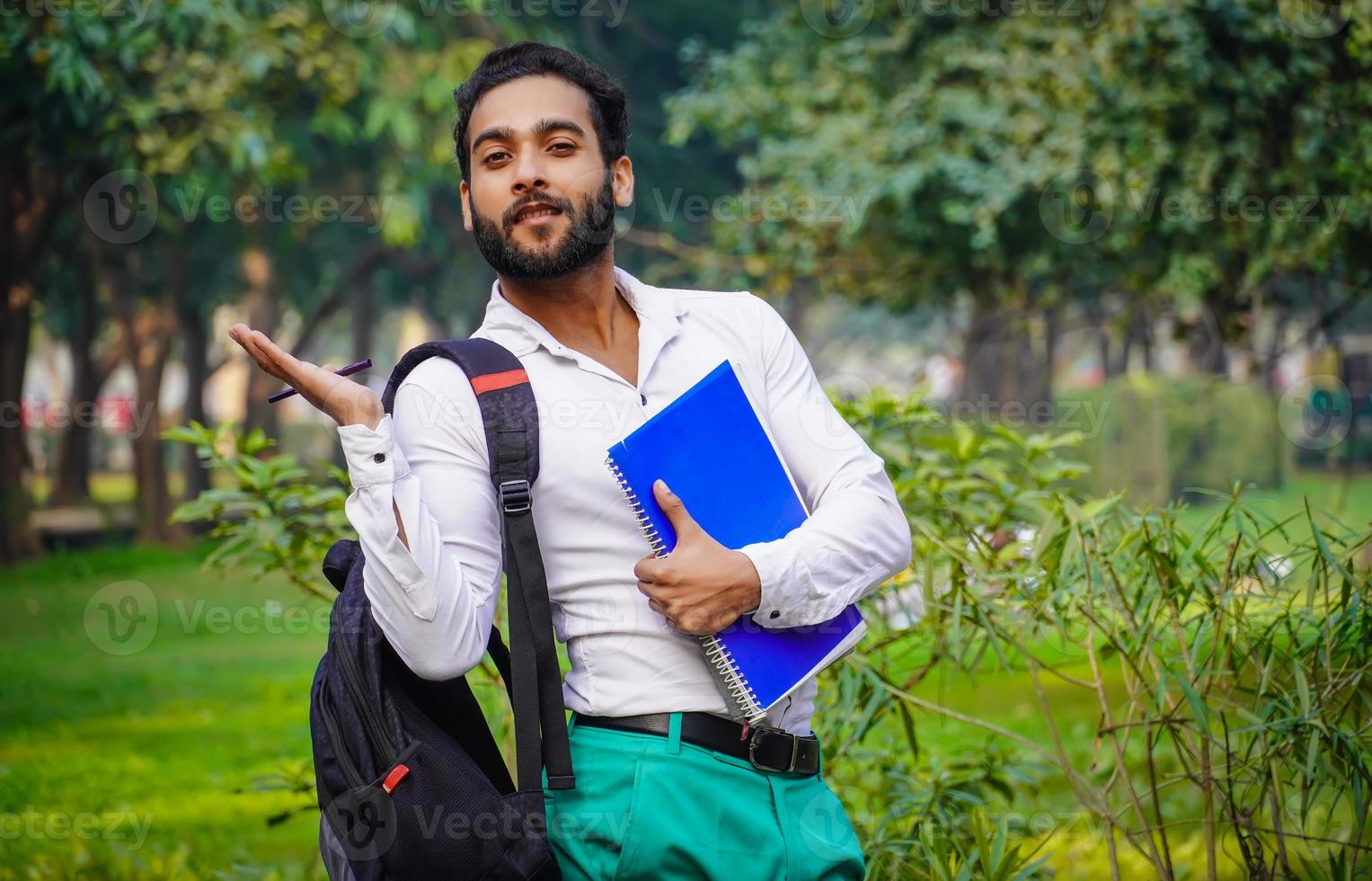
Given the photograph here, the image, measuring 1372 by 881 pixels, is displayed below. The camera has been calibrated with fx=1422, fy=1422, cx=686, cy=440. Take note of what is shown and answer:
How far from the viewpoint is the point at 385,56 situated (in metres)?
13.8

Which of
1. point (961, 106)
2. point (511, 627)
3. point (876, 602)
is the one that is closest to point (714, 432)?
point (511, 627)

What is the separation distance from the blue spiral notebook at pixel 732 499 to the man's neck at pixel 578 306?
0.81ft

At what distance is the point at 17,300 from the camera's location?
14.5 m

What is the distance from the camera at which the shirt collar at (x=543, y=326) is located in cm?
229

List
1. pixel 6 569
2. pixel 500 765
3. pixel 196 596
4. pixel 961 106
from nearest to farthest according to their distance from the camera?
pixel 500 765 → pixel 961 106 → pixel 196 596 → pixel 6 569

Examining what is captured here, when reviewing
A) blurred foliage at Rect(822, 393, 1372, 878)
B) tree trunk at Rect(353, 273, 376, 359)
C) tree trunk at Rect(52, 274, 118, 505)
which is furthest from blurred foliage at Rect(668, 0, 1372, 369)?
tree trunk at Rect(52, 274, 118, 505)

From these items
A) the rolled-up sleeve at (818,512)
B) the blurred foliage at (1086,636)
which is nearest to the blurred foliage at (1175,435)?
the blurred foliage at (1086,636)

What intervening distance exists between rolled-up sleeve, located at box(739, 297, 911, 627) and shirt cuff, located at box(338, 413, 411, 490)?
0.54 metres

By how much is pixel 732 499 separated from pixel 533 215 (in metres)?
0.55

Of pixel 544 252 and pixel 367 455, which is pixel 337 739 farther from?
pixel 544 252

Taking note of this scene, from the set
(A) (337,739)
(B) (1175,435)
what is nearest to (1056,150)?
(A) (337,739)

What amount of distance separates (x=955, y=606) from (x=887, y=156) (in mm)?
8653

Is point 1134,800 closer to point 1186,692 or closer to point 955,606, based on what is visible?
point 1186,692

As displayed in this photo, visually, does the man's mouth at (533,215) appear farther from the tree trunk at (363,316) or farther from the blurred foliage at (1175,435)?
the tree trunk at (363,316)
